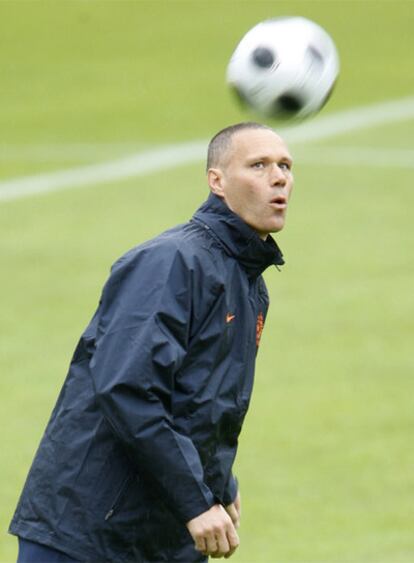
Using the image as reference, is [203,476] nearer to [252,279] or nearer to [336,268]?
[252,279]

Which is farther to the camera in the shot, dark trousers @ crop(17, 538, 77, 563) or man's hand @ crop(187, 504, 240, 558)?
dark trousers @ crop(17, 538, 77, 563)

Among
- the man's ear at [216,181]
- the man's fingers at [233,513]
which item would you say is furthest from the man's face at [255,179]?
the man's fingers at [233,513]

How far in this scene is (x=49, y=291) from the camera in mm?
15930

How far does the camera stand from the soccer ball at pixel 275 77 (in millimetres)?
7867

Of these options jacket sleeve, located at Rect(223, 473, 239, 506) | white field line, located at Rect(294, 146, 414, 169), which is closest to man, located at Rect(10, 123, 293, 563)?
jacket sleeve, located at Rect(223, 473, 239, 506)

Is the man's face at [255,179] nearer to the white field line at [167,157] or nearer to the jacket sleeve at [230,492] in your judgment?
the jacket sleeve at [230,492]

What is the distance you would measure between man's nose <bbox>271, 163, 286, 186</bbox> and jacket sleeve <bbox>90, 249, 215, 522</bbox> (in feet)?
1.97

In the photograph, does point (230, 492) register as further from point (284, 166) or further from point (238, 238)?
point (284, 166)

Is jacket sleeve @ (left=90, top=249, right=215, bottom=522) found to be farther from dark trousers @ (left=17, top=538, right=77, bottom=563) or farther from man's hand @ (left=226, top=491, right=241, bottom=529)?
man's hand @ (left=226, top=491, right=241, bottom=529)

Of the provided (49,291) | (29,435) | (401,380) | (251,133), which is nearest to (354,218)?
(49,291)

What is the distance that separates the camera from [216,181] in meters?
6.22

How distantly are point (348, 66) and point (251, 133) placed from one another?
69.1 ft

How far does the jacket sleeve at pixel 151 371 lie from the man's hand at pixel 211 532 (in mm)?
27

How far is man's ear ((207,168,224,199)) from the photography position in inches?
244
